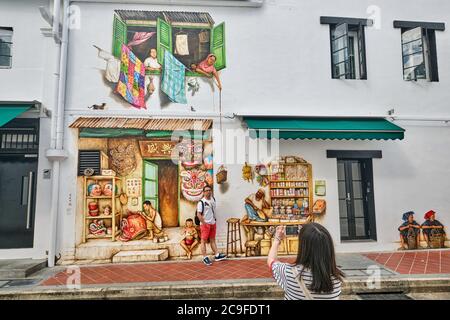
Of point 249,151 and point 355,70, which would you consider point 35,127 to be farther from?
point 355,70

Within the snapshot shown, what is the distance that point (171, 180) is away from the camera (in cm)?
718

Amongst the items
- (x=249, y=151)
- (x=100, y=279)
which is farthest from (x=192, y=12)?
(x=100, y=279)

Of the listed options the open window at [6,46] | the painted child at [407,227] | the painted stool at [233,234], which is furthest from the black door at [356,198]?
the open window at [6,46]

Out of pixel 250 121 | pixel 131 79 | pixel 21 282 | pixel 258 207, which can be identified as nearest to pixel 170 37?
pixel 131 79

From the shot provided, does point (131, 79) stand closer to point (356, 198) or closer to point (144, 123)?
point (144, 123)

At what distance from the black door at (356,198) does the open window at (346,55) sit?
8.50ft

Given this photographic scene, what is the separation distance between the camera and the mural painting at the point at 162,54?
731cm

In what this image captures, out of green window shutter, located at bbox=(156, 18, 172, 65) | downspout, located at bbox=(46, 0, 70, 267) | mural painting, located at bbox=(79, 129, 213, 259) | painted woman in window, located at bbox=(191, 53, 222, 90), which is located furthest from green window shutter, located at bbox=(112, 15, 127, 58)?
mural painting, located at bbox=(79, 129, 213, 259)

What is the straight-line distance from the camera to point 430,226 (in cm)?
751

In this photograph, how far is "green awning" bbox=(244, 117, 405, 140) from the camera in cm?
662

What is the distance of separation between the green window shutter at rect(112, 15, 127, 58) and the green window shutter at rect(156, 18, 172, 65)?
926mm

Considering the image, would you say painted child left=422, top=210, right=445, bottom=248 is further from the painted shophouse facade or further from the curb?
the curb

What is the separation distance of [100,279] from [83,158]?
312cm

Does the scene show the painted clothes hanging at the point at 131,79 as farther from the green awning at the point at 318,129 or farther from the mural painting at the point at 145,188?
the green awning at the point at 318,129
